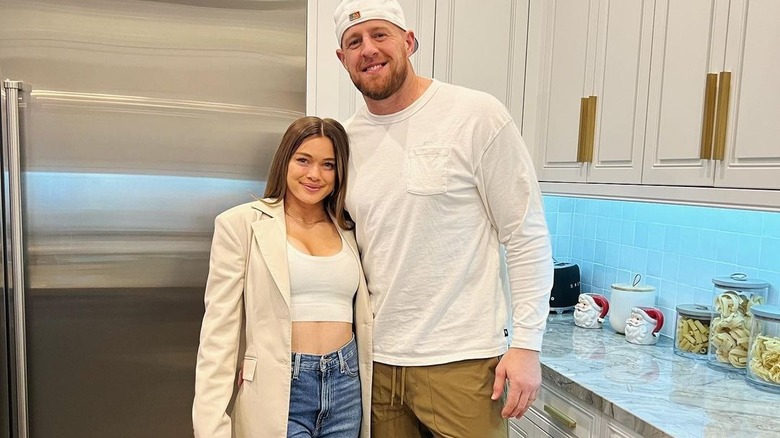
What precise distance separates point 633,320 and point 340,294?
1.05 meters

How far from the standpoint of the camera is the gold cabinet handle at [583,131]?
189 centimetres

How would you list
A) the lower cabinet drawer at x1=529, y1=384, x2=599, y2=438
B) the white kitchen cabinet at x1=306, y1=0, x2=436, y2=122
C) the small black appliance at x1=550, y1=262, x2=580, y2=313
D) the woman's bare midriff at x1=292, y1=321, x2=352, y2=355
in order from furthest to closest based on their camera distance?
1. the small black appliance at x1=550, y1=262, x2=580, y2=313
2. the white kitchen cabinet at x1=306, y1=0, x2=436, y2=122
3. the lower cabinet drawer at x1=529, y1=384, x2=599, y2=438
4. the woman's bare midriff at x1=292, y1=321, x2=352, y2=355

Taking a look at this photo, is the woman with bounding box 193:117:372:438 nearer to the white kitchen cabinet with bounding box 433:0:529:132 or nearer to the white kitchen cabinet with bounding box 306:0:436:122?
the white kitchen cabinet with bounding box 306:0:436:122

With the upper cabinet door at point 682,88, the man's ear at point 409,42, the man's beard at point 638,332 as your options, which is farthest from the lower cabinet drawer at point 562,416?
the man's ear at point 409,42

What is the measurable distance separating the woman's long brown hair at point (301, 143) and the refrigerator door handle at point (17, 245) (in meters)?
0.79

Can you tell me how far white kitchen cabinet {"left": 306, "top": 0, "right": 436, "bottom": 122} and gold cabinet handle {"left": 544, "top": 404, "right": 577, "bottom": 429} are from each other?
3.60 feet

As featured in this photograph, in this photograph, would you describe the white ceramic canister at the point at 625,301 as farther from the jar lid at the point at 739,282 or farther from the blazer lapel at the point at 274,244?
the blazer lapel at the point at 274,244

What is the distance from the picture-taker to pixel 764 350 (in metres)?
1.46

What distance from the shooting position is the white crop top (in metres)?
1.36

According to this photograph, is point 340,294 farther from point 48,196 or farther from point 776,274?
point 776,274

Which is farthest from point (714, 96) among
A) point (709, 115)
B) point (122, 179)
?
point (122, 179)

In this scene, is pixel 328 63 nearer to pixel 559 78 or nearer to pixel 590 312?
pixel 559 78

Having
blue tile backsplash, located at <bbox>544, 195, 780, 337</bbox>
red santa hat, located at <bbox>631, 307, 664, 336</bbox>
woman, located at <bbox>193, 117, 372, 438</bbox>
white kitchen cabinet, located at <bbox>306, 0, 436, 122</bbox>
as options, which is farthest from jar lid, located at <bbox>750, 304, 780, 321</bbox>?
white kitchen cabinet, located at <bbox>306, 0, 436, 122</bbox>

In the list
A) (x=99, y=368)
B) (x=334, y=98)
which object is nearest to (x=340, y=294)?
(x=334, y=98)
